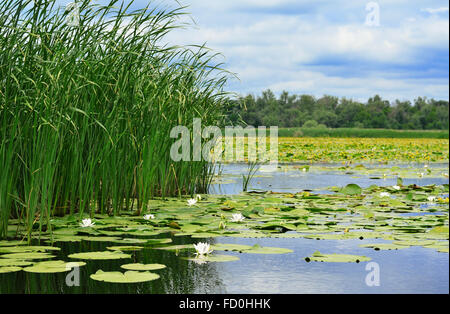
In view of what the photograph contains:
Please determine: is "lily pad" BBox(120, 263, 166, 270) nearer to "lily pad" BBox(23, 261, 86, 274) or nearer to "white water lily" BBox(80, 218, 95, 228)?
"lily pad" BBox(23, 261, 86, 274)

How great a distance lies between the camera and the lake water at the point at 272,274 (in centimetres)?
261

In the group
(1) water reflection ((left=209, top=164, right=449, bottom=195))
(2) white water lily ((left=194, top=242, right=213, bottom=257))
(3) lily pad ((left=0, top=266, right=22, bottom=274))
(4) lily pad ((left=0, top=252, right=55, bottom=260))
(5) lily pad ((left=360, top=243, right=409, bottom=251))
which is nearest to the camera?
(3) lily pad ((left=0, top=266, right=22, bottom=274))

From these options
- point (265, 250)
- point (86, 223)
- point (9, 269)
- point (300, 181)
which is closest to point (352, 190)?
point (300, 181)

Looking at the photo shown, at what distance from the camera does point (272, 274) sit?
9.43 feet

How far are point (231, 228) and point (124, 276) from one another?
1.59 meters

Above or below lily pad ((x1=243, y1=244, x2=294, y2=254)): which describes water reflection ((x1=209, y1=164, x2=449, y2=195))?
above

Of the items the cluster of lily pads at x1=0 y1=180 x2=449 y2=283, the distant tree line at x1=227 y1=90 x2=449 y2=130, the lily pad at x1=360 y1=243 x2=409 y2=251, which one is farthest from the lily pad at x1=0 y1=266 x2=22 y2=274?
the distant tree line at x1=227 y1=90 x2=449 y2=130

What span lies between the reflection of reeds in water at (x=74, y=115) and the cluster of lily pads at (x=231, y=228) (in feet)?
0.92

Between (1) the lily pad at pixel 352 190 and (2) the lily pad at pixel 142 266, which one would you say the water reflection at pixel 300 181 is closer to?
(1) the lily pad at pixel 352 190

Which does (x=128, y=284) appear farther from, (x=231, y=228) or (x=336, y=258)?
(x=231, y=228)

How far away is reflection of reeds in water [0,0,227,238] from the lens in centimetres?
348

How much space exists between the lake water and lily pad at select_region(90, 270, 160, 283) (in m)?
0.03

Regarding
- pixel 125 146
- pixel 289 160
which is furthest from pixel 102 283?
pixel 289 160
